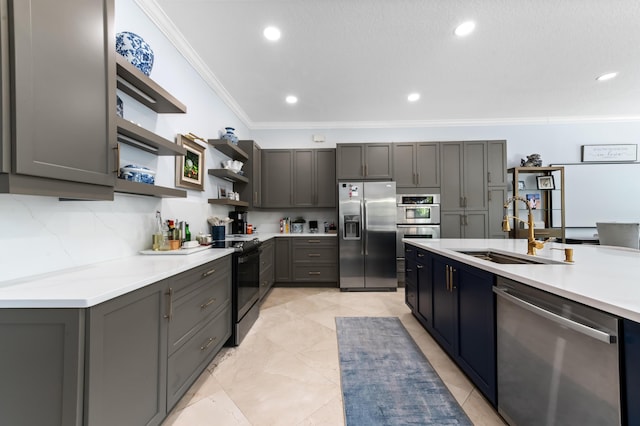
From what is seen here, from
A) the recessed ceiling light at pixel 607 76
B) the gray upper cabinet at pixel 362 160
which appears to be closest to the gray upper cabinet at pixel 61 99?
the gray upper cabinet at pixel 362 160

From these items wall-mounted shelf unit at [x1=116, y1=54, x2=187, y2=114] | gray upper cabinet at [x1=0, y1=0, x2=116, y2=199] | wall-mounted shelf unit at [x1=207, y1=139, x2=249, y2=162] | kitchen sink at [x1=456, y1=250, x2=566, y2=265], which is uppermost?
wall-mounted shelf unit at [x1=207, y1=139, x2=249, y2=162]

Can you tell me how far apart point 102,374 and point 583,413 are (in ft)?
6.15

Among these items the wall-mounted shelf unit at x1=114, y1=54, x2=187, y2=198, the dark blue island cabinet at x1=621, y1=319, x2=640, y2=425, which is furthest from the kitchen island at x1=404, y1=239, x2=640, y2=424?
the wall-mounted shelf unit at x1=114, y1=54, x2=187, y2=198

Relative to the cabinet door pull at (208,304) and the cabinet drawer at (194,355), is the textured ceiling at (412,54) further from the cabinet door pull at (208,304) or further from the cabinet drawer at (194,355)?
the cabinet drawer at (194,355)

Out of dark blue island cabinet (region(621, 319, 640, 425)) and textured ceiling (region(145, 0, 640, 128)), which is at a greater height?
textured ceiling (region(145, 0, 640, 128))

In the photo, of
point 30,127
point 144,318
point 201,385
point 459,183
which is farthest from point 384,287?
point 30,127

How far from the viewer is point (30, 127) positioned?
36.2 inches

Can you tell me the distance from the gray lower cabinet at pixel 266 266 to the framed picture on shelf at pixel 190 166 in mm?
1252

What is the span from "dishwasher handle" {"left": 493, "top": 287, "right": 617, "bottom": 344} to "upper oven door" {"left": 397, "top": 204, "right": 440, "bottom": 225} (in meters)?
2.86

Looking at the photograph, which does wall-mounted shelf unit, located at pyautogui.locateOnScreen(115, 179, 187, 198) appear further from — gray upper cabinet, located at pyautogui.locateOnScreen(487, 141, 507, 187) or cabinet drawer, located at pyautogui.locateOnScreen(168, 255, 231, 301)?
gray upper cabinet, located at pyautogui.locateOnScreen(487, 141, 507, 187)

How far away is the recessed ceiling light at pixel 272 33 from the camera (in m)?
2.31

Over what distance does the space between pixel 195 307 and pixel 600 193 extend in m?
6.70

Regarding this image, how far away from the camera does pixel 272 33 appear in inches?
92.8

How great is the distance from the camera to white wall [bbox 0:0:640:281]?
1.25 meters
